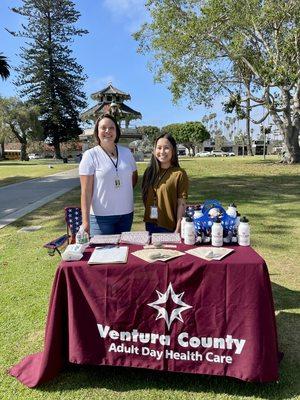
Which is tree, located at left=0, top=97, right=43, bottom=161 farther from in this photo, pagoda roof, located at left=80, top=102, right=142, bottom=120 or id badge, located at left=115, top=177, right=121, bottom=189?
id badge, located at left=115, top=177, right=121, bottom=189

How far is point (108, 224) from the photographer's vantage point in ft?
13.2

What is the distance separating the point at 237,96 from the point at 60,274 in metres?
26.4

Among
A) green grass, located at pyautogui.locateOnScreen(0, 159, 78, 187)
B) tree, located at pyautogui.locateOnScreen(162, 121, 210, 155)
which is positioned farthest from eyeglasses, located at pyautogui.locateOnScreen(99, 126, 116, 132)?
tree, located at pyautogui.locateOnScreen(162, 121, 210, 155)

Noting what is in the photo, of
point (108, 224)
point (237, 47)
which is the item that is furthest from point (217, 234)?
point (237, 47)

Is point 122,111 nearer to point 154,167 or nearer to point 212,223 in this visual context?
point 154,167

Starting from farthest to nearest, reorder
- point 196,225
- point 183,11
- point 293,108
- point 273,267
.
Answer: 1. point 293,108
2. point 183,11
3. point 273,267
4. point 196,225

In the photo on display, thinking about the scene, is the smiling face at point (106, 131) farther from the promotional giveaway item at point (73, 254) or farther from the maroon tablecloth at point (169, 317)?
the maroon tablecloth at point (169, 317)

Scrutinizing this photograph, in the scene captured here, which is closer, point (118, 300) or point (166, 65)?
point (118, 300)

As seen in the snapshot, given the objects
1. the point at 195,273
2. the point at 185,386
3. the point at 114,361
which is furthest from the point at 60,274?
the point at 185,386

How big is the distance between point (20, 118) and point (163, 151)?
2096 inches

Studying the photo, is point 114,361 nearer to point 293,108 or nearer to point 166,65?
point 166,65

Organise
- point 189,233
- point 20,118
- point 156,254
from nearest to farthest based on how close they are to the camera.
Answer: point 156,254, point 189,233, point 20,118

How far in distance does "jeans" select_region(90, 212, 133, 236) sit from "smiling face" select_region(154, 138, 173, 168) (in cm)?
68

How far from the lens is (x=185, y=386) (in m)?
3.04
